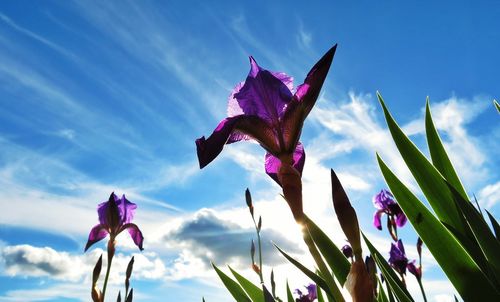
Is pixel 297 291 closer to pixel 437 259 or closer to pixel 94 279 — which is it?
pixel 94 279

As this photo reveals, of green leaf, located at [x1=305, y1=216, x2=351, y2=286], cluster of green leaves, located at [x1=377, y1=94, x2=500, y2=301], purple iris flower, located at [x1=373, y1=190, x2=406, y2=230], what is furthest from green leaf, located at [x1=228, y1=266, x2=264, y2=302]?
purple iris flower, located at [x1=373, y1=190, x2=406, y2=230]

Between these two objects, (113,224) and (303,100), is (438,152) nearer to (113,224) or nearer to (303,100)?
(303,100)

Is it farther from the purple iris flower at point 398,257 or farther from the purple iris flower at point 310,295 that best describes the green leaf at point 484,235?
the purple iris flower at point 310,295

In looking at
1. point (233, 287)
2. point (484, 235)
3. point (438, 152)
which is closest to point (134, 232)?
point (233, 287)

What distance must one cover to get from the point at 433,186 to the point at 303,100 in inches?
26.9

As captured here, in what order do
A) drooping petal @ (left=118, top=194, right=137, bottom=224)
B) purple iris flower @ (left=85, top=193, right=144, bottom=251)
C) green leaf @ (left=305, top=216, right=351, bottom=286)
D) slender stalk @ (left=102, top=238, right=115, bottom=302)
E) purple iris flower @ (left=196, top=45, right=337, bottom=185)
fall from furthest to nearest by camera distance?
drooping petal @ (left=118, top=194, right=137, bottom=224) < purple iris flower @ (left=85, top=193, right=144, bottom=251) < slender stalk @ (left=102, top=238, right=115, bottom=302) < green leaf @ (left=305, top=216, right=351, bottom=286) < purple iris flower @ (left=196, top=45, right=337, bottom=185)

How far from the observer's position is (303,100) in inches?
42.2

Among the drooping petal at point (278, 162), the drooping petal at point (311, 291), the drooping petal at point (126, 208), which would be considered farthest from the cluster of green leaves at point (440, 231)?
the drooping petal at point (311, 291)

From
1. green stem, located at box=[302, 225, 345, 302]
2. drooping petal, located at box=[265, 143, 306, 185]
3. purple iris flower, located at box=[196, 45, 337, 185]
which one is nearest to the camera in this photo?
green stem, located at box=[302, 225, 345, 302]

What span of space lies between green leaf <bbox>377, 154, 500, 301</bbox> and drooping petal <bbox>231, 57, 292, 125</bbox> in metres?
0.62

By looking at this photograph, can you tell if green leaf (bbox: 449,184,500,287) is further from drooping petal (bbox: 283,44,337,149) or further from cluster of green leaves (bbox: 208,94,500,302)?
drooping petal (bbox: 283,44,337,149)

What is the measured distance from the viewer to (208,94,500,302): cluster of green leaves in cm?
121

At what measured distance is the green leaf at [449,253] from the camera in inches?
49.1

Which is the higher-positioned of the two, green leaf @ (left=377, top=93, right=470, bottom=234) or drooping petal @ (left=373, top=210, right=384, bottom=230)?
drooping petal @ (left=373, top=210, right=384, bottom=230)
